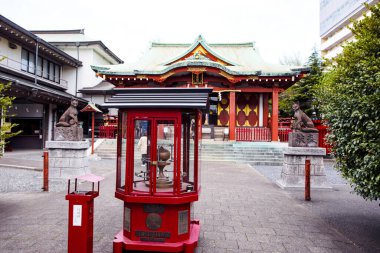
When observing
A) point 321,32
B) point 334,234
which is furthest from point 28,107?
point 321,32

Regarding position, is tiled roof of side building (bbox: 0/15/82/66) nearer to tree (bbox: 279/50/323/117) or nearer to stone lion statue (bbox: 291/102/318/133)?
stone lion statue (bbox: 291/102/318/133)

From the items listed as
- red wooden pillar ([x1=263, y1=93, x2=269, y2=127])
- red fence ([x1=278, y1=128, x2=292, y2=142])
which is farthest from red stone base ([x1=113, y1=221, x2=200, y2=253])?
red wooden pillar ([x1=263, y1=93, x2=269, y2=127])

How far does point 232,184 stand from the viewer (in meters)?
10.1

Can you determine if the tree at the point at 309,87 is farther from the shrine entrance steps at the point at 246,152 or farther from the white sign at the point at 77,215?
the white sign at the point at 77,215

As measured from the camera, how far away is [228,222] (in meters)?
5.91

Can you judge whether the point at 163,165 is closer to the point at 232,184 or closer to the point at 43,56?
the point at 232,184

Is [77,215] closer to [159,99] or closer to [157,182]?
[157,182]

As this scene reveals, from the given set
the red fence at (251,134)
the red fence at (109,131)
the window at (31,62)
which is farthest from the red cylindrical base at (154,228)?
the window at (31,62)

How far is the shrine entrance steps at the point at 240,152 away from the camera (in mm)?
16344

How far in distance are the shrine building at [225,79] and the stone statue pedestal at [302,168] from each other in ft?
31.7

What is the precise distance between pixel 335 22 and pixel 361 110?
48541 mm

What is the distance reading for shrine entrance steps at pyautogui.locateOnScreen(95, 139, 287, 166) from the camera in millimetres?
16344

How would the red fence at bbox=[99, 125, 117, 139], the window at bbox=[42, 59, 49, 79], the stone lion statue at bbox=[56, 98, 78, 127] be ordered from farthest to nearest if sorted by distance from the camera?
the window at bbox=[42, 59, 49, 79] → the red fence at bbox=[99, 125, 117, 139] → the stone lion statue at bbox=[56, 98, 78, 127]

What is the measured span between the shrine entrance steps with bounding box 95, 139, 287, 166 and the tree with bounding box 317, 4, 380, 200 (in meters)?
10.8
